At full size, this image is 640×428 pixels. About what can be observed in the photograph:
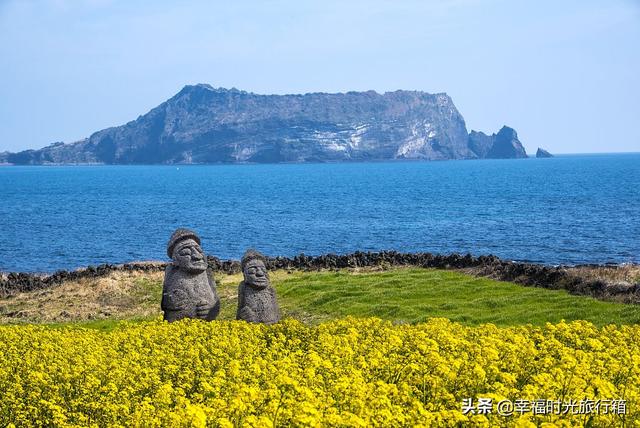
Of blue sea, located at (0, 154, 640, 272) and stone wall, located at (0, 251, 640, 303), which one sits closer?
stone wall, located at (0, 251, 640, 303)

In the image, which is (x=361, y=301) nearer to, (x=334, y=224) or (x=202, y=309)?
(x=202, y=309)

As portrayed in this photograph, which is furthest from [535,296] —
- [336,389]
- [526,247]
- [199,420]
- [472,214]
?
[472,214]

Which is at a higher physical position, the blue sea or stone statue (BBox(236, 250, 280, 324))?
stone statue (BBox(236, 250, 280, 324))

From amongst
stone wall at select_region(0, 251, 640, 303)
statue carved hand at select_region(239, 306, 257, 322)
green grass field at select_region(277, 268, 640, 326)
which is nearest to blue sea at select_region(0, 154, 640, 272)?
stone wall at select_region(0, 251, 640, 303)

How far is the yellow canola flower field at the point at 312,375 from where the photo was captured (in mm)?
10055

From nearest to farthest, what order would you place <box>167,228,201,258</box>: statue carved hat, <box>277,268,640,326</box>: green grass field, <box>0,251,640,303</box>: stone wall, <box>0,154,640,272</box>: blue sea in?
<box>167,228,201,258</box>: statue carved hat → <box>277,268,640,326</box>: green grass field → <box>0,251,640,303</box>: stone wall → <box>0,154,640,272</box>: blue sea

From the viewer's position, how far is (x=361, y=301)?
90.2 feet

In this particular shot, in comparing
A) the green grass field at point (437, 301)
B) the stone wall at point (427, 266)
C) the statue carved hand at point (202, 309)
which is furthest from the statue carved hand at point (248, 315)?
the stone wall at point (427, 266)

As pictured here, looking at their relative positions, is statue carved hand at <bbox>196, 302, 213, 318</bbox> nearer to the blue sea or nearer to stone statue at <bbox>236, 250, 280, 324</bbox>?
stone statue at <bbox>236, 250, 280, 324</bbox>

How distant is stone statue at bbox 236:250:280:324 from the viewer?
21266 millimetres

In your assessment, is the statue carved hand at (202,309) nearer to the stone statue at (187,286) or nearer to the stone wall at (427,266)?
the stone statue at (187,286)

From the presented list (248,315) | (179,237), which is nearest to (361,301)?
(248,315)

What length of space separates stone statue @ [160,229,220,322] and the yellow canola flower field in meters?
3.85

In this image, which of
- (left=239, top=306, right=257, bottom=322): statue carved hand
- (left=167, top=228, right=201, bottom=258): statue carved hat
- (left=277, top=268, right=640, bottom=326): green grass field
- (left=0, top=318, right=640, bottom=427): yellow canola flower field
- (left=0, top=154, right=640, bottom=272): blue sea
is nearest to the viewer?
(left=0, top=318, right=640, bottom=427): yellow canola flower field
